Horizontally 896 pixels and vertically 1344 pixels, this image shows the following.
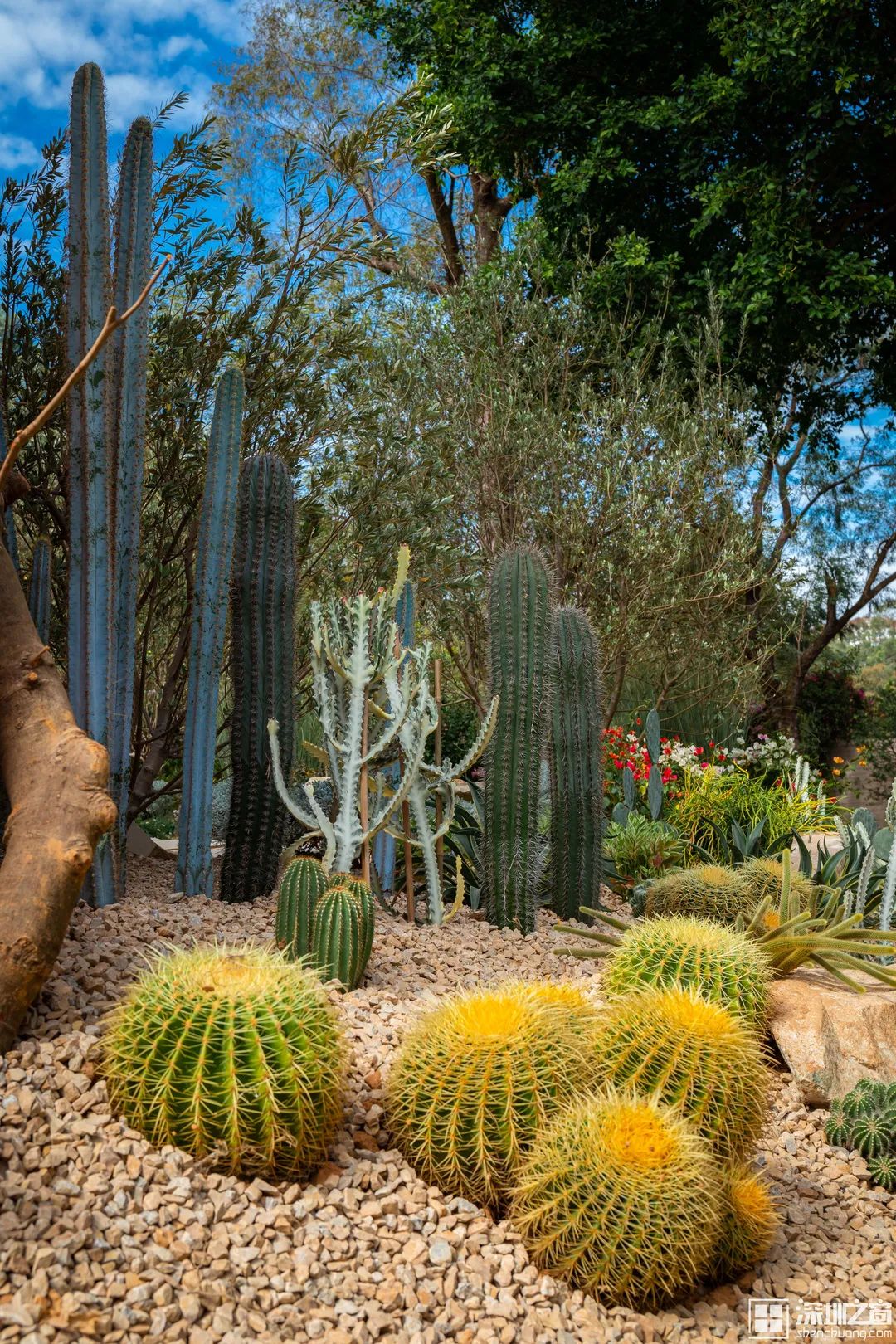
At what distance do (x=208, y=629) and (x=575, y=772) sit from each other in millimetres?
1953

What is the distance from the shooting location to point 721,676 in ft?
34.1

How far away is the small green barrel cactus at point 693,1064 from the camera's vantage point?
107 inches

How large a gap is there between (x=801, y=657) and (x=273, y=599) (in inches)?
458

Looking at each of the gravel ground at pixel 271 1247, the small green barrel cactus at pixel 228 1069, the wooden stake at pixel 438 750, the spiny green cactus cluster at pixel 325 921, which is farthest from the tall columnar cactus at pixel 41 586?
the small green barrel cactus at pixel 228 1069

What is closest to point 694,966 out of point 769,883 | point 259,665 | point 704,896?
point 704,896

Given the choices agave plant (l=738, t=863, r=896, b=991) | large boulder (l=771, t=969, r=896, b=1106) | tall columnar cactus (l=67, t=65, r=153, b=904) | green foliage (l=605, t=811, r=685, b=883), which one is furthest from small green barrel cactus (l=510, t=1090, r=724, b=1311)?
green foliage (l=605, t=811, r=685, b=883)

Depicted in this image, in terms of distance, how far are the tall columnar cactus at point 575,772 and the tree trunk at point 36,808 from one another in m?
2.59

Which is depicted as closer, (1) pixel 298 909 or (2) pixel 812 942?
(1) pixel 298 909

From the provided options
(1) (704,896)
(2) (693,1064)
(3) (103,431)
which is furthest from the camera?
(1) (704,896)

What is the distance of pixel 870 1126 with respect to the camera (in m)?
3.52

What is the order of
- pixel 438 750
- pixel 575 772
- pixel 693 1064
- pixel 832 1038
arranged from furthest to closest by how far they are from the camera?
pixel 575 772
pixel 438 750
pixel 832 1038
pixel 693 1064

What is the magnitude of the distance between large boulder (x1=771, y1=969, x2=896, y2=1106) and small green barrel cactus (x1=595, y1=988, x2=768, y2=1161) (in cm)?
113

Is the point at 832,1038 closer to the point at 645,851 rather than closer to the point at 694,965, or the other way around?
the point at 694,965

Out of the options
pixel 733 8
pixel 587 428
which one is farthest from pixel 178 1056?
pixel 733 8
